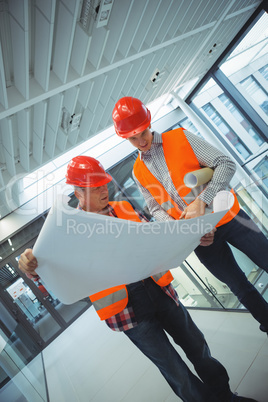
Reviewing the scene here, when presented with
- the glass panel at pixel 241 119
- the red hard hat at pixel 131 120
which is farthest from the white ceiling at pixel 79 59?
the glass panel at pixel 241 119

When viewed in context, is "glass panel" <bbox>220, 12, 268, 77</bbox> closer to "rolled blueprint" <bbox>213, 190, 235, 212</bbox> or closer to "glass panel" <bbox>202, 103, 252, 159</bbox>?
"glass panel" <bbox>202, 103, 252, 159</bbox>

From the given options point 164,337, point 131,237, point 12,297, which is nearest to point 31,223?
point 12,297

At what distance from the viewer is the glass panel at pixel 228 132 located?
7785mm

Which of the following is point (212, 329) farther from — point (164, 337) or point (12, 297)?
point (12, 297)

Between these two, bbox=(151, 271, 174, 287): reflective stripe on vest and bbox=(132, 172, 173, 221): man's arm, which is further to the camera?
bbox=(132, 172, 173, 221): man's arm

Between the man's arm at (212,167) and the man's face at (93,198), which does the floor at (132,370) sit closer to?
the man's arm at (212,167)

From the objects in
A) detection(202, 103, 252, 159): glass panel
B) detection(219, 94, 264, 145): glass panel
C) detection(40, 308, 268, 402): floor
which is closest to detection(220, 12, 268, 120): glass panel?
detection(219, 94, 264, 145): glass panel

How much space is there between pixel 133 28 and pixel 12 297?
5.49 meters

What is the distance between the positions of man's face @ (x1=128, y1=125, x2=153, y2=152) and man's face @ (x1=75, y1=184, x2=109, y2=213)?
28 centimetres

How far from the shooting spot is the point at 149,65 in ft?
15.3

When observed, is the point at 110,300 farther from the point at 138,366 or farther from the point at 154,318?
the point at 138,366

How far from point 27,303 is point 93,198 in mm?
5994

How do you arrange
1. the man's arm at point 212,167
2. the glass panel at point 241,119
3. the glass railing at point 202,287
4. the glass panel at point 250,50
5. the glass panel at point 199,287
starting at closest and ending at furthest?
the man's arm at point 212,167 < the glass railing at point 202,287 < the glass panel at point 199,287 < the glass panel at point 250,50 < the glass panel at point 241,119

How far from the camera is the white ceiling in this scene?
2695 millimetres
